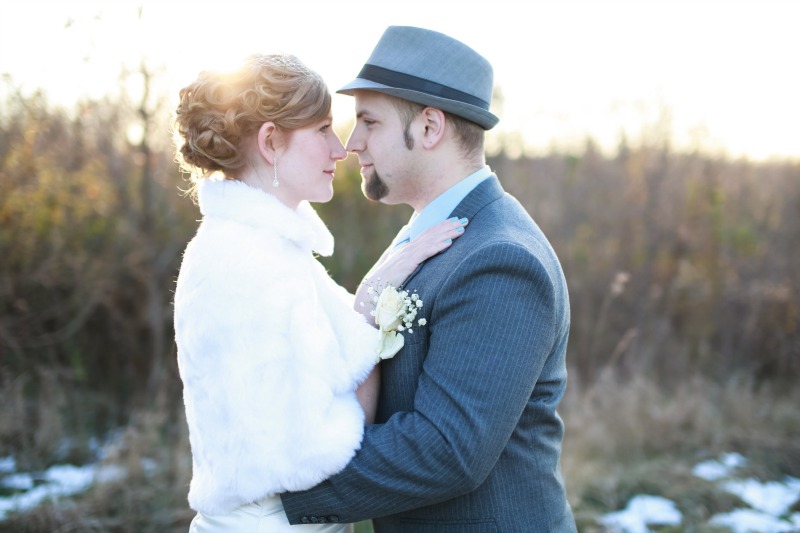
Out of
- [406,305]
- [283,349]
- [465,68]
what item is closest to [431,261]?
[406,305]

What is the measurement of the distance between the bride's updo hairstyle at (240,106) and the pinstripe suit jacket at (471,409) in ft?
2.25

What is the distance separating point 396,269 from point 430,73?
726 mm

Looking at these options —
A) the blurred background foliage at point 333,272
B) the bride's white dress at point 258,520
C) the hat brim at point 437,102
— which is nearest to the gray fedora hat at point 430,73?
the hat brim at point 437,102

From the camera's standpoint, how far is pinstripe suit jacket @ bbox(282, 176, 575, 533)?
1.95m

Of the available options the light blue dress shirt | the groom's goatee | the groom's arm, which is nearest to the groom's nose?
the groom's goatee

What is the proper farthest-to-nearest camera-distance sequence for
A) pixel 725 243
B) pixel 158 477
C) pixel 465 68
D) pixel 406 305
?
pixel 725 243, pixel 158 477, pixel 465 68, pixel 406 305

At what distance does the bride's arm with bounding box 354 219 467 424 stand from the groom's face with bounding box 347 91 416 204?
34 centimetres

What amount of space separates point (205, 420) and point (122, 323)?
5.22 m

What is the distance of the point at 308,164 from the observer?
2.33 m

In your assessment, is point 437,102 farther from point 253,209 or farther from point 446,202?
point 253,209

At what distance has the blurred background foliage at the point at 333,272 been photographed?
18.8 ft

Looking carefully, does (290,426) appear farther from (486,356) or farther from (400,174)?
(400,174)

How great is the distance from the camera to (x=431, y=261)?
89.7 inches

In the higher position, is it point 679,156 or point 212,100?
point 212,100
